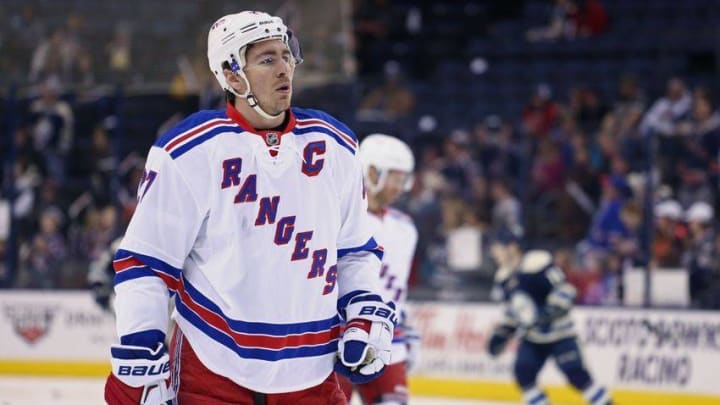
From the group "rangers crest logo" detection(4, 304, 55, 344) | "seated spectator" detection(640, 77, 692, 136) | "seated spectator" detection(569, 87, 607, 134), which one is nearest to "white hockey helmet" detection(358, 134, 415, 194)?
"seated spectator" detection(640, 77, 692, 136)

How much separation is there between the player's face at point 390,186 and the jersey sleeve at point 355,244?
277 centimetres

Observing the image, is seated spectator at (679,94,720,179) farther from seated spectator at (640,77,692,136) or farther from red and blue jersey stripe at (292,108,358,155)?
red and blue jersey stripe at (292,108,358,155)

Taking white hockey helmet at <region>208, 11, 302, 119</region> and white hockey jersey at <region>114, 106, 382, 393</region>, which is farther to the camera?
white hockey helmet at <region>208, 11, 302, 119</region>

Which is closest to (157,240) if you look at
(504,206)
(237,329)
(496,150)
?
(237,329)

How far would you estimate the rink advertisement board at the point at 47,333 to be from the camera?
11930 mm

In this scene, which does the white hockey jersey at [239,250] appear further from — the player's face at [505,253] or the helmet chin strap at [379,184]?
the player's face at [505,253]

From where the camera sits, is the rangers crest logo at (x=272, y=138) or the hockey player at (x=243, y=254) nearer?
the hockey player at (x=243, y=254)

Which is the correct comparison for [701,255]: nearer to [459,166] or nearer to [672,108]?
[672,108]

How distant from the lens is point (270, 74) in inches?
132

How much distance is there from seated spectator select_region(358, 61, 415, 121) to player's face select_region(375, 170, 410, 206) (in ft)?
17.0

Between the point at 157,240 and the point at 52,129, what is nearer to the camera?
the point at 157,240

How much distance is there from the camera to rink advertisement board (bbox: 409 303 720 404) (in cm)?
1020

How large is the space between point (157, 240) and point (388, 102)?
959 cm

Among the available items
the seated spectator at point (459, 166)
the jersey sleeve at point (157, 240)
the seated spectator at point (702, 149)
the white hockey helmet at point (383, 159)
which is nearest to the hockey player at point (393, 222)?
the white hockey helmet at point (383, 159)
